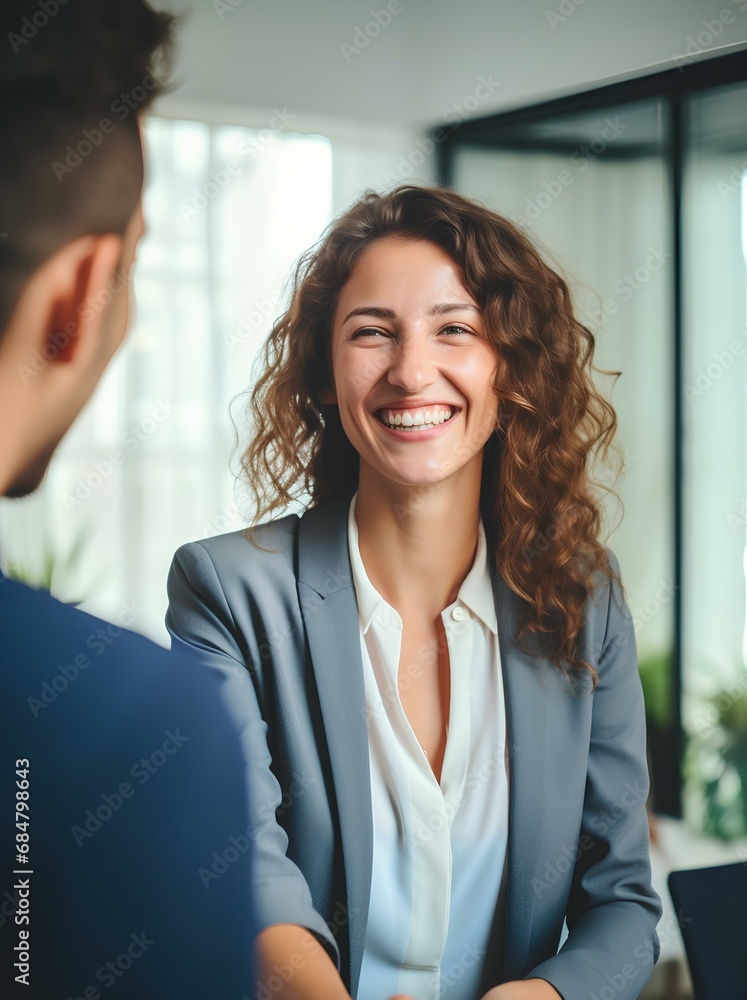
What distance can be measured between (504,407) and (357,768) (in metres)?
0.45

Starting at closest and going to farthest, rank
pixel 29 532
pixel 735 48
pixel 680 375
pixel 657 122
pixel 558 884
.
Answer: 1. pixel 558 884
2. pixel 735 48
3. pixel 657 122
4. pixel 680 375
5. pixel 29 532

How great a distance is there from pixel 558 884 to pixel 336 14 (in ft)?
6.22

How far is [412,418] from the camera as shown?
1.00 metres

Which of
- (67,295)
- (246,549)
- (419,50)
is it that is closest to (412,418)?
(246,549)

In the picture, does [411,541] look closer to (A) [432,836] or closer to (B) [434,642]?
(B) [434,642]

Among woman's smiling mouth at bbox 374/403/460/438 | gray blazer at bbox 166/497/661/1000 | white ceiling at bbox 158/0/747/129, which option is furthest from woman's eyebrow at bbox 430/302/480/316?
white ceiling at bbox 158/0/747/129

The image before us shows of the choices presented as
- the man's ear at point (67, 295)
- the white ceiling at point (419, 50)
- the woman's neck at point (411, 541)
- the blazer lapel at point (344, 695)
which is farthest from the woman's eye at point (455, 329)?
the white ceiling at point (419, 50)

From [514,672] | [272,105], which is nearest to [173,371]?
[272,105]

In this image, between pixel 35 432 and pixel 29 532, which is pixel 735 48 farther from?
pixel 29 532

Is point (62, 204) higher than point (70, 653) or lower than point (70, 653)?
higher

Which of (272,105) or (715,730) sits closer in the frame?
(715,730)

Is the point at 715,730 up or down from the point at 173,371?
down

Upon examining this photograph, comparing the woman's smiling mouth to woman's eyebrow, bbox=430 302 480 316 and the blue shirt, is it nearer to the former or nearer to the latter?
woman's eyebrow, bbox=430 302 480 316

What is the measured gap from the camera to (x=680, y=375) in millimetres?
1809
